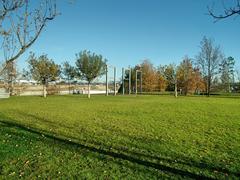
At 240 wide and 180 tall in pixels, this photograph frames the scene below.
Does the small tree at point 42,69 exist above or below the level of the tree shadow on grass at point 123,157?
above

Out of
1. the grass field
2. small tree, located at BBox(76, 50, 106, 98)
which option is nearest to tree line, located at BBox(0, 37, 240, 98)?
small tree, located at BBox(76, 50, 106, 98)

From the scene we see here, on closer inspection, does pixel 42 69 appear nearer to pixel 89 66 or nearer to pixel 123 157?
pixel 89 66

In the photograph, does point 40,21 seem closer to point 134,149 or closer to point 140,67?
point 134,149

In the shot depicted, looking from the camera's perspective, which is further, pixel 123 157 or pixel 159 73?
pixel 159 73

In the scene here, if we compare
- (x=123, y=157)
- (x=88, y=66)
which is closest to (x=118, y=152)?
(x=123, y=157)

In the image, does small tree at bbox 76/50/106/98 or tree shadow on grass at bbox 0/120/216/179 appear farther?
small tree at bbox 76/50/106/98

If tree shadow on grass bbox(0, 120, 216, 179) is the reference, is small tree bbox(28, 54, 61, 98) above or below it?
above

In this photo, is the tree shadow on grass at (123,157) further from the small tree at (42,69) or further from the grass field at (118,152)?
the small tree at (42,69)

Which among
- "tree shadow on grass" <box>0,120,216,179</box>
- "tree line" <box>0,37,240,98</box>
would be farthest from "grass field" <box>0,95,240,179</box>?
"tree line" <box>0,37,240,98</box>

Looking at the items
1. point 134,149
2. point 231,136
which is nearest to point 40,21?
point 134,149

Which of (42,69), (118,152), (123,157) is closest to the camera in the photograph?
(123,157)

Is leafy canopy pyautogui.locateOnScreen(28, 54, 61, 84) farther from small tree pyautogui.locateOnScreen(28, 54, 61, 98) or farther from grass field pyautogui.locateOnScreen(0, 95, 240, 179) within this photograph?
grass field pyautogui.locateOnScreen(0, 95, 240, 179)

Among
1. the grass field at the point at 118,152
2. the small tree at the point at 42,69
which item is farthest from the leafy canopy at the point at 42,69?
the grass field at the point at 118,152

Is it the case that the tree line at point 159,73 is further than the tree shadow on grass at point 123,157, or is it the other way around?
the tree line at point 159,73
